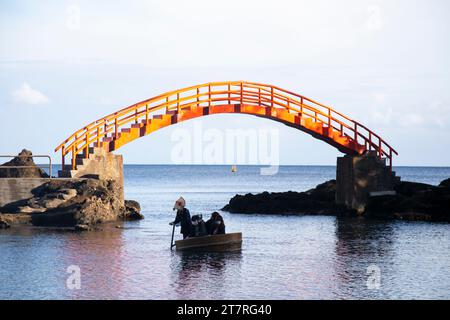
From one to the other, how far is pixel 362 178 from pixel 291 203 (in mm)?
6186

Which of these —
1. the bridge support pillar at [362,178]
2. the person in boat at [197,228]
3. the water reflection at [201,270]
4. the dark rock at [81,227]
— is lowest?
the water reflection at [201,270]

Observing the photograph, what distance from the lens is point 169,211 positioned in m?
52.0

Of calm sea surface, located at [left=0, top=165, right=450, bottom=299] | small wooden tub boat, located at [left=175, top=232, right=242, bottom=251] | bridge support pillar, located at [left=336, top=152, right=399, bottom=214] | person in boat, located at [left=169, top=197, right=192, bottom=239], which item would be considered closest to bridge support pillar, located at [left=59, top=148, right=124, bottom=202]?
calm sea surface, located at [left=0, top=165, right=450, bottom=299]

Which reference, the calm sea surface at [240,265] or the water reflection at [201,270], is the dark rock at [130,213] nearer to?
the calm sea surface at [240,265]

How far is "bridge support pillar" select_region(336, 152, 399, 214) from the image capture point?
44.5 metres

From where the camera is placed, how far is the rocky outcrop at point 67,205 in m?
35.3

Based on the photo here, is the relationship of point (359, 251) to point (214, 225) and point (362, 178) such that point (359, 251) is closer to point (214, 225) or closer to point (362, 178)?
point (214, 225)

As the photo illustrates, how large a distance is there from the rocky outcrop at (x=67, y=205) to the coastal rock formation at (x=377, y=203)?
14.4 meters

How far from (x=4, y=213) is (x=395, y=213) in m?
21.0

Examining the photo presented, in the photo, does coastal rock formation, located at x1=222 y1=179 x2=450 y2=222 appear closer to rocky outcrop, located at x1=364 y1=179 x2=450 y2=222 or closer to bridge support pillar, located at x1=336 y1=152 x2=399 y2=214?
rocky outcrop, located at x1=364 y1=179 x2=450 y2=222

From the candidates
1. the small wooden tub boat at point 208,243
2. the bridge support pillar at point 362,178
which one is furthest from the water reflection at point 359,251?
the small wooden tub boat at point 208,243

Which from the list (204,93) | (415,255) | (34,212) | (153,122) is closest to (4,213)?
(34,212)

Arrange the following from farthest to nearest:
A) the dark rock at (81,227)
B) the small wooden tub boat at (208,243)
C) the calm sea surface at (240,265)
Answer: the dark rock at (81,227) → the small wooden tub boat at (208,243) → the calm sea surface at (240,265)
